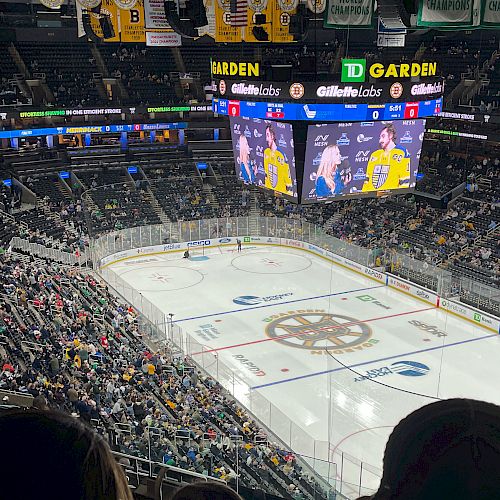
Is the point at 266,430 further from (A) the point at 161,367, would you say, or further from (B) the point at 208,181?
(B) the point at 208,181

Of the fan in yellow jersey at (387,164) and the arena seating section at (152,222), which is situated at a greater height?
the fan in yellow jersey at (387,164)

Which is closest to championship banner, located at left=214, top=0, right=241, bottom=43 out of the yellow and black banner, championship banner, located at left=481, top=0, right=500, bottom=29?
the yellow and black banner

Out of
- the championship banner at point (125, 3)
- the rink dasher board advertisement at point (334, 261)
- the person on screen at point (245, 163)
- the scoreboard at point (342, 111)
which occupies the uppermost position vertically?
the championship banner at point (125, 3)

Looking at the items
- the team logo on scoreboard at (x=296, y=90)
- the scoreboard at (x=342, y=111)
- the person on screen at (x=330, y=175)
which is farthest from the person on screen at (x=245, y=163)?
the team logo on scoreboard at (x=296, y=90)

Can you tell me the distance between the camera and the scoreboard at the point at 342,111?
21.8 m

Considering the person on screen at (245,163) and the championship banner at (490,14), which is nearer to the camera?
the championship banner at (490,14)

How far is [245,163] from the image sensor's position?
1000 inches

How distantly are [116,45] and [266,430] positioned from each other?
3887cm

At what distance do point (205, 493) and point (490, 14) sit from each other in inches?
632

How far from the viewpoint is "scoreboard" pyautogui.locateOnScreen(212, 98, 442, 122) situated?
71.4 ft

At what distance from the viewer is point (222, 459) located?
11.8 meters

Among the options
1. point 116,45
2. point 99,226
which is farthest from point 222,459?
point 116,45

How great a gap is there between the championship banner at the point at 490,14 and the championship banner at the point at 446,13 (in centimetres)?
56

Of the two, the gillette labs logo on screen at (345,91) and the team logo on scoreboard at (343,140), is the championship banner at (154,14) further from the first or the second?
Result: the team logo on scoreboard at (343,140)
